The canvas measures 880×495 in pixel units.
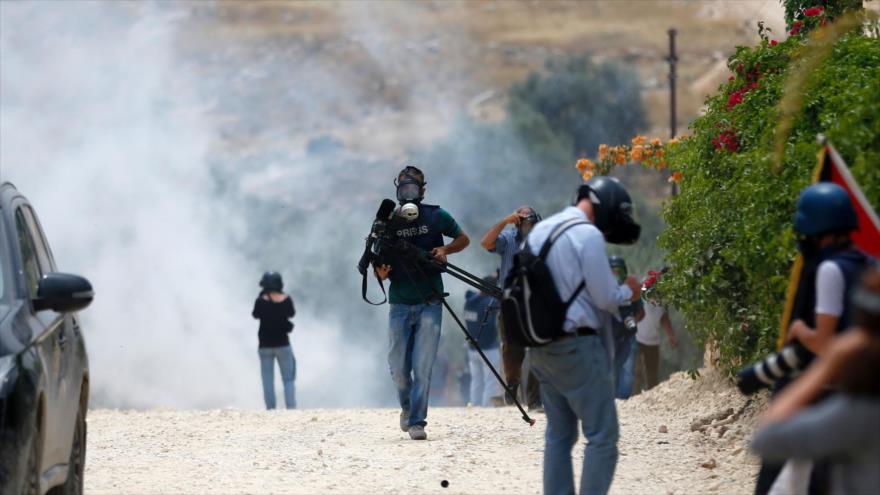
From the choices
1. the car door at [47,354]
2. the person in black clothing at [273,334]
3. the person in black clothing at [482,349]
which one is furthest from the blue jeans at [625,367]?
the car door at [47,354]

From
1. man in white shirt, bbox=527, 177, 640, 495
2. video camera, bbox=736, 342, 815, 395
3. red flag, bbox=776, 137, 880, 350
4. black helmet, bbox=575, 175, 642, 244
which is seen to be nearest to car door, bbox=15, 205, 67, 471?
man in white shirt, bbox=527, 177, 640, 495

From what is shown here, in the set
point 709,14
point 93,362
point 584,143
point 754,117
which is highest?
point 709,14

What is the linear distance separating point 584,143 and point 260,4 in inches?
1048

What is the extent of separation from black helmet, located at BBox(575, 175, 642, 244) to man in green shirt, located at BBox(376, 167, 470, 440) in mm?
3985

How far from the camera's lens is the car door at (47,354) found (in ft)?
21.6

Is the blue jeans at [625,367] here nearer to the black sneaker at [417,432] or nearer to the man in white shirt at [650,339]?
the man in white shirt at [650,339]

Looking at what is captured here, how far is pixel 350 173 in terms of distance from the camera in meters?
71.8

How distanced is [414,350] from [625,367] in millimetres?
6574

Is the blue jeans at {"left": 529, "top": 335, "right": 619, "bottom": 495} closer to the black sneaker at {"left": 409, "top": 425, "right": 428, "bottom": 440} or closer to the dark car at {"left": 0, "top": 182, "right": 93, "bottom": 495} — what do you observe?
the dark car at {"left": 0, "top": 182, "right": 93, "bottom": 495}

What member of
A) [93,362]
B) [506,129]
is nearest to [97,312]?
[93,362]

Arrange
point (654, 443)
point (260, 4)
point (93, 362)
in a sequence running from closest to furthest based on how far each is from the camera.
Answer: point (654, 443)
point (93, 362)
point (260, 4)

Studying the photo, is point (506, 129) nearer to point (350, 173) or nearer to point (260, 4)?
point (350, 173)

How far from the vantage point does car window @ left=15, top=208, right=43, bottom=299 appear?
708 centimetres

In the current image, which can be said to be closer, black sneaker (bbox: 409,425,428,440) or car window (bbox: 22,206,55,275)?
car window (bbox: 22,206,55,275)
